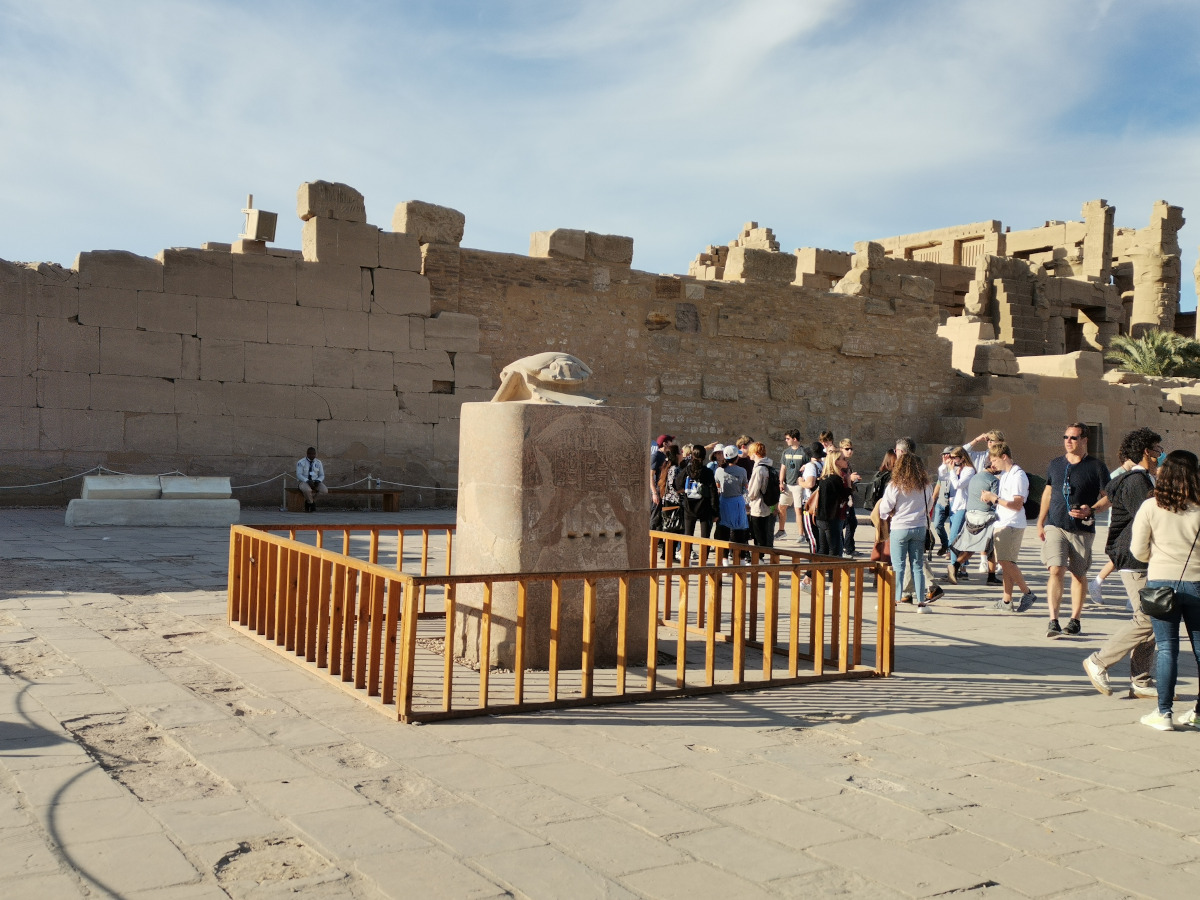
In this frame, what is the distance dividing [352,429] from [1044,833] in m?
13.2

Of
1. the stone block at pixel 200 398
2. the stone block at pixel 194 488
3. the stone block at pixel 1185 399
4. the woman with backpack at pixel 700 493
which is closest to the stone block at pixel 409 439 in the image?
the stone block at pixel 200 398

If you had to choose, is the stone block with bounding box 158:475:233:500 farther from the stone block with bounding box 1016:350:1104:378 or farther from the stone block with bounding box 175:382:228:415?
the stone block with bounding box 1016:350:1104:378

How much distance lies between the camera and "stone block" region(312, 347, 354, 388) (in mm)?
15758

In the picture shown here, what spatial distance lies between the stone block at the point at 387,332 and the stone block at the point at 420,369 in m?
0.14

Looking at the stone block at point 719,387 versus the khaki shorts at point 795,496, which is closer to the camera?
the khaki shorts at point 795,496

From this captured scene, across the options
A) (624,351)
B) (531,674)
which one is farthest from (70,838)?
(624,351)

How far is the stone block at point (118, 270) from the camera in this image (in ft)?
47.0

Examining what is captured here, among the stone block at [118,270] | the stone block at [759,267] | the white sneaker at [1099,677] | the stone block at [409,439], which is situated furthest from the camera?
the stone block at [759,267]

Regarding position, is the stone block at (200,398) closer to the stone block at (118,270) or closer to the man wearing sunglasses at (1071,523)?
the stone block at (118,270)

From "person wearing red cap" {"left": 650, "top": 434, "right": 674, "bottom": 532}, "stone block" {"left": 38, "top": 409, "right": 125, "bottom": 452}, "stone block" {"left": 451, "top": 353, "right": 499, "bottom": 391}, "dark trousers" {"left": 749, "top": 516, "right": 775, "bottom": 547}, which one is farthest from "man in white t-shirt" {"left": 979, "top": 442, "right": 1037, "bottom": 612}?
"stone block" {"left": 38, "top": 409, "right": 125, "bottom": 452}

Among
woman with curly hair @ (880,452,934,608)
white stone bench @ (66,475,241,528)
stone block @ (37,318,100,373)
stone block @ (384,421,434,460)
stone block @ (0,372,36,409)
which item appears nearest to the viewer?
woman with curly hair @ (880,452,934,608)

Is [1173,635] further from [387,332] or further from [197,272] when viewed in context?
[197,272]

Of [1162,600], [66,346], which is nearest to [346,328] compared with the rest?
[66,346]

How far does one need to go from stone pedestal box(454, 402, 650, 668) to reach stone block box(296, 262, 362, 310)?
389 inches
